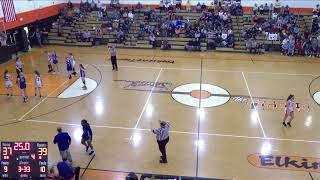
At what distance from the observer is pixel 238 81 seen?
19.3 m

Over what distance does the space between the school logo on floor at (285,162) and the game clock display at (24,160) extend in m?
6.55

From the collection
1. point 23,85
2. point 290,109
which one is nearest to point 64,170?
point 23,85

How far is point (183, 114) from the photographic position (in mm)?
15070

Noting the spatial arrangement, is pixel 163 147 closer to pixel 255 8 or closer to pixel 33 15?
pixel 33 15

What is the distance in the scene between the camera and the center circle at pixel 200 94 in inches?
674

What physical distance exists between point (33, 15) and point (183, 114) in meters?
17.3

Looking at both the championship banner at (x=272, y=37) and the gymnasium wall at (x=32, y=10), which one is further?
the championship banner at (x=272, y=37)

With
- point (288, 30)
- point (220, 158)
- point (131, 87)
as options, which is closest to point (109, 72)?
point (131, 87)

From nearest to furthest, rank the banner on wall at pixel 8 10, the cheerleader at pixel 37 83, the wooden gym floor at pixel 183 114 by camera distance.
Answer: the wooden gym floor at pixel 183 114 → the cheerleader at pixel 37 83 → the banner on wall at pixel 8 10

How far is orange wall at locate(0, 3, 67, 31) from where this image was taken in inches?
956

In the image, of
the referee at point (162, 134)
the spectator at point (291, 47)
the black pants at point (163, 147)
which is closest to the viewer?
the referee at point (162, 134)

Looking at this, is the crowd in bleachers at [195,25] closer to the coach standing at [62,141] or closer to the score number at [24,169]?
the coach standing at [62,141]

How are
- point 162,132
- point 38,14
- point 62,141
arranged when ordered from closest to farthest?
point 62,141, point 162,132, point 38,14

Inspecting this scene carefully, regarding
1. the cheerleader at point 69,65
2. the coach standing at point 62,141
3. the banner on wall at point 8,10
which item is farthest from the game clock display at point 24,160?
the banner on wall at point 8,10
